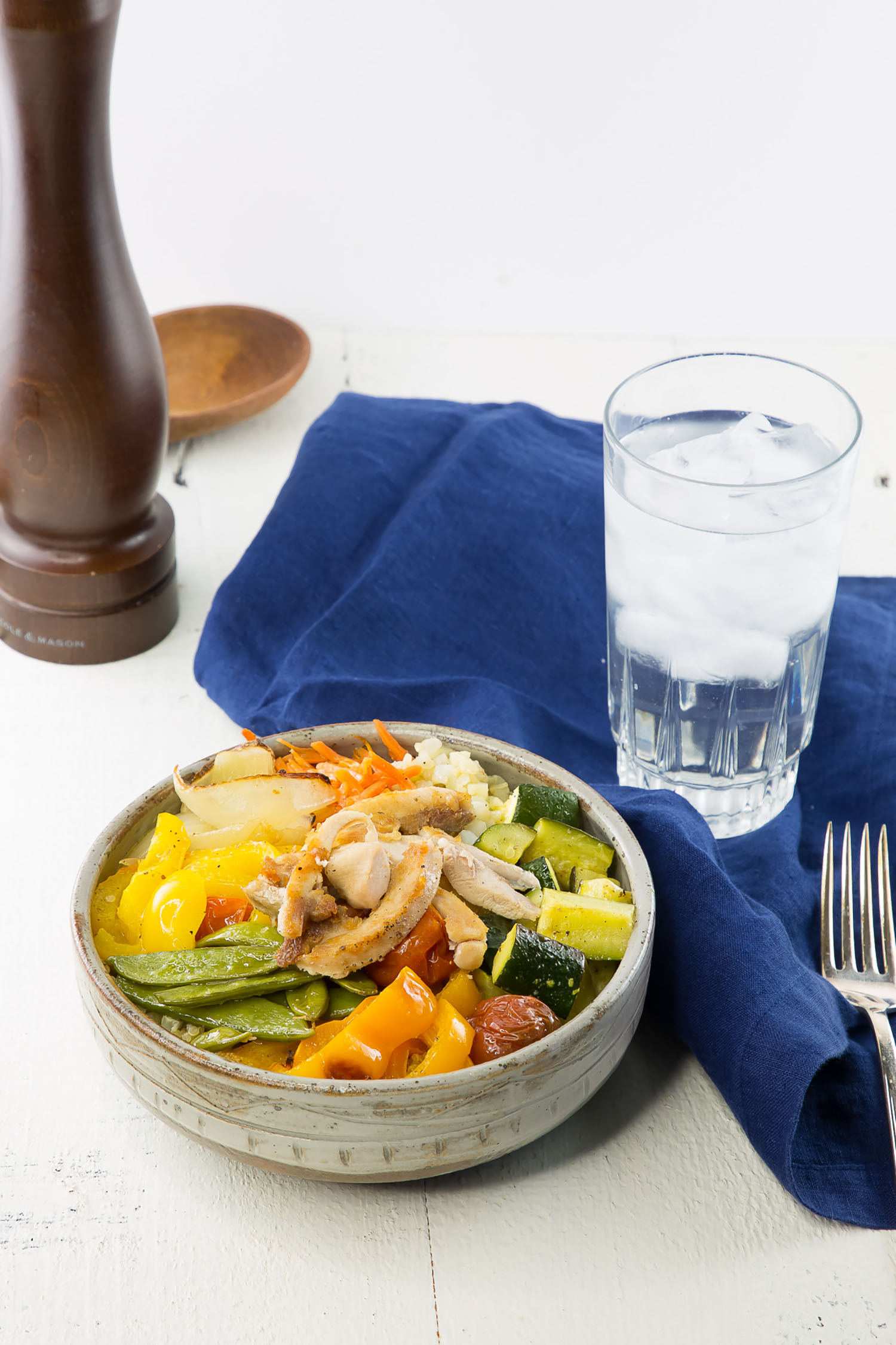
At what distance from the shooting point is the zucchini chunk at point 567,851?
146 cm

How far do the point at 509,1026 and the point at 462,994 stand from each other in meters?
0.08

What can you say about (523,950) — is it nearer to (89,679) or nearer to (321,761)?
(321,761)

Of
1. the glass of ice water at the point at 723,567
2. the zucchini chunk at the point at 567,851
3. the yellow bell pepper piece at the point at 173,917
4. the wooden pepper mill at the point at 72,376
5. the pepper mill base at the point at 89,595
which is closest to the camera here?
the yellow bell pepper piece at the point at 173,917

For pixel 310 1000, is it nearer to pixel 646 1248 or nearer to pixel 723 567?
pixel 646 1248

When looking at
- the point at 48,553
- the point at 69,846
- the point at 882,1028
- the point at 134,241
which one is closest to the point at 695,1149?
the point at 882,1028

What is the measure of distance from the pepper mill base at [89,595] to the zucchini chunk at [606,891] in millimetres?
1023

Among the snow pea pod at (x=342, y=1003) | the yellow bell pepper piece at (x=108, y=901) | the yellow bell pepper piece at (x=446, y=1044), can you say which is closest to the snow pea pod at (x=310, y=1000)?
the snow pea pod at (x=342, y=1003)

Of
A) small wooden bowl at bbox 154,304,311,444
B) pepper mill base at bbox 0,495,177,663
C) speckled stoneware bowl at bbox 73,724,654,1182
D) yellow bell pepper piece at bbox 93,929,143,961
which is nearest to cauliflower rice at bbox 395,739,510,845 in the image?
speckled stoneware bowl at bbox 73,724,654,1182

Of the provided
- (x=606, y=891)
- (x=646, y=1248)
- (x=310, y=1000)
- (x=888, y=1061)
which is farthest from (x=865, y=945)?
(x=310, y=1000)

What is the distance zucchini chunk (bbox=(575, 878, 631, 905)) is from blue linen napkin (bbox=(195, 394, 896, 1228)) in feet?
0.34

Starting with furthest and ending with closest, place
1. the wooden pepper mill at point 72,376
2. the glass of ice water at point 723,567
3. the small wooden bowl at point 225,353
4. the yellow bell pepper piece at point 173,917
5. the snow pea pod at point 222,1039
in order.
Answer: the small wooden bowl at point 225,353
the wooden pepper mill at point 72,376
the glass of ice water at point 723,567
the yellow bell pepper piece at point 173,917
the snow pea pod at point 222,1039

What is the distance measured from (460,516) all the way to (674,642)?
0.62 m

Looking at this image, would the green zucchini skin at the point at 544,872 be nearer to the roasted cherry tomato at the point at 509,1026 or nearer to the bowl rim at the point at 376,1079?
the bowl rim at the point at 376,1079

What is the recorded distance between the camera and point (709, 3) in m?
3.16
